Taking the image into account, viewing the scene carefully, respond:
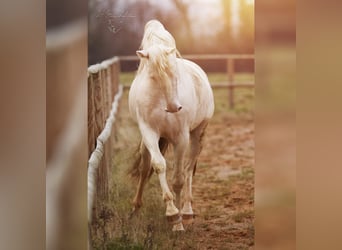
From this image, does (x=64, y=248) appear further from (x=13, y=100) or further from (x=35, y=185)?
(x=13, y=100)

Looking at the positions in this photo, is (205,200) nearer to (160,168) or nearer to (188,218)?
(188,218)

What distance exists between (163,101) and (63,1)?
0.72m

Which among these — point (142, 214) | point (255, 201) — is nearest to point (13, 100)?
point (142, 214)

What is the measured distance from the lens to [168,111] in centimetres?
237

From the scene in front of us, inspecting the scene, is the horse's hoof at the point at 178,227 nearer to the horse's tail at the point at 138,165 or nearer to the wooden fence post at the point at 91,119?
the horse's tail at the point at 138,165

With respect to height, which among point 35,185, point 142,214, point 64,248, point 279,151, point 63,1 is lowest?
point 64,248

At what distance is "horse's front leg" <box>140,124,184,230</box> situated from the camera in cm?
237

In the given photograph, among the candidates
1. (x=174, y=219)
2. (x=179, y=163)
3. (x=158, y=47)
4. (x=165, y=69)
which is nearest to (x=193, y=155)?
(x=179, y=163)

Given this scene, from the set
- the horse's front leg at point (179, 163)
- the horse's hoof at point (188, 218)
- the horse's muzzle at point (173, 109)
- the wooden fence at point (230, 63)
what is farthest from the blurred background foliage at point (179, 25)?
the horse's hoof at point (188, 218)

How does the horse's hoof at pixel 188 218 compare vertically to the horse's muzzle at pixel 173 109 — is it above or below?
below

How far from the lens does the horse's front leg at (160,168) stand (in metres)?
2.37

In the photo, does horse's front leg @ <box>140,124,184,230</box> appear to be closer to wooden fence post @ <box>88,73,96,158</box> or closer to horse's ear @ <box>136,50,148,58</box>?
wooden fence post @ <box>88,73,96,158</box>

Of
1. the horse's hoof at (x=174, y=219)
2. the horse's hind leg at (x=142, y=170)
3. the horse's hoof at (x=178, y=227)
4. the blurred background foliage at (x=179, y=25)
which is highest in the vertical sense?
the blurred background foliage at (x=179, y=25)

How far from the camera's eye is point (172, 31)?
237 centimetres
